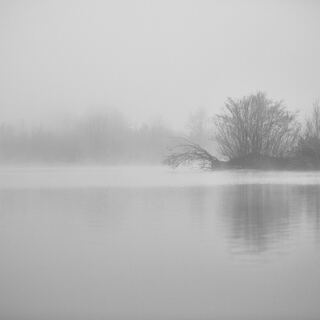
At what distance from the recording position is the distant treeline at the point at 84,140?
1922 cm

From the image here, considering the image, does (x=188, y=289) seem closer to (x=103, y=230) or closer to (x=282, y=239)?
Answer: (x=282, y=239)

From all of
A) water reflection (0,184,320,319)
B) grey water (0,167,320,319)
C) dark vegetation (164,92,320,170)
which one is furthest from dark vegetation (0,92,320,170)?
grey water (0,167,320,319)

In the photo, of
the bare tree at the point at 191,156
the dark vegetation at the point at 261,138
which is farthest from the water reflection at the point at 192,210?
the dark vegetation at the point at 261,138

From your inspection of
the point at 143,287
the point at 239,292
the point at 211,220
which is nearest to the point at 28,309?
the point at 143,287

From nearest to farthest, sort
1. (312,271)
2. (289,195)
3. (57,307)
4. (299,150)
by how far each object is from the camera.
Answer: (57,307)
(312,271)
(289,195)
(299,150)

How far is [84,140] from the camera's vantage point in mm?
19422

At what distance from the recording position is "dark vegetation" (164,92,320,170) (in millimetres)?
14945

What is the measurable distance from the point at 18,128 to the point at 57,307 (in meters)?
17.7

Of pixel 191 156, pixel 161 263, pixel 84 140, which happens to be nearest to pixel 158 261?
pixel 161 263

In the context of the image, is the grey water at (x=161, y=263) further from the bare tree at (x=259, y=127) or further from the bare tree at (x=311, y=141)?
the bare tree at (x=259, y=127)

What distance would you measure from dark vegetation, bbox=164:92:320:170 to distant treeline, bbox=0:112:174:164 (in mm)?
3599

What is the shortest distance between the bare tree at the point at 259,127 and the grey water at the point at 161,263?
963cm

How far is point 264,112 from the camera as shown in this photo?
15.1 meters

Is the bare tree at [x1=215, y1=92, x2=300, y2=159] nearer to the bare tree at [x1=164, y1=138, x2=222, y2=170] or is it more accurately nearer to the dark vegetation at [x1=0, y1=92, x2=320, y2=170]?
the dark vegetation at [x1=0, y1=92, x2=320, y2=170]
